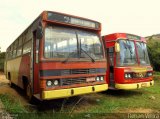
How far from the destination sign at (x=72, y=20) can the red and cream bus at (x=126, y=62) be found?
1868 millimetres

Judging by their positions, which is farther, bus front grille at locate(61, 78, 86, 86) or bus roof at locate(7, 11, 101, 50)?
bus roof at locate(7, 11, 101, 50)

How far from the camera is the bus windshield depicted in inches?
290

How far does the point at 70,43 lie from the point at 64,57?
565mm

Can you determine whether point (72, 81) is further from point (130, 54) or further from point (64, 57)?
point (130, 54)

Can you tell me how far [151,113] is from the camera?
733cm

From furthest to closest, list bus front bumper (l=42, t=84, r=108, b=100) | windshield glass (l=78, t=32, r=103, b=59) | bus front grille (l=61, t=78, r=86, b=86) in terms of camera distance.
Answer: windshield glass (l=78, t=32, r=103, b=59), bus front grille (l=61, t=78, r=86, b=86), bus front bumper (l=42, t=84, r=108, b=100)

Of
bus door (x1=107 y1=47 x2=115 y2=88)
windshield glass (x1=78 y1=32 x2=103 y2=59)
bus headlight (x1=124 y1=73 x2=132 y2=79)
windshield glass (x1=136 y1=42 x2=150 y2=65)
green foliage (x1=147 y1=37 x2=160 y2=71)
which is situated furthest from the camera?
green foliage (x1=147 y1=37 x2=160 y2=71)

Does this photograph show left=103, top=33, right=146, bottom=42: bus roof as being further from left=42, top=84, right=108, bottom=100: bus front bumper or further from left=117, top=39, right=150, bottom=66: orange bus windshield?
left=42, top=84, right=108, bottom=100: bus front bumper

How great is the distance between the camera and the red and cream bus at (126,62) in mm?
10133

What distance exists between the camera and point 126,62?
33.9 feet

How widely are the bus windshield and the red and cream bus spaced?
5.79 ft

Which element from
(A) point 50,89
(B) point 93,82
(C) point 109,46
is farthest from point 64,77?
(C) point 109,46

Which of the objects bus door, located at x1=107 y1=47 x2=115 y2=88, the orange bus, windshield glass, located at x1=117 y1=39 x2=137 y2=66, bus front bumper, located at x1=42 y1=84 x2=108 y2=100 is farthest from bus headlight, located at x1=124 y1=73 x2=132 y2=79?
bus front bumper, located at x1=42 y1=84 x2=108 y2=100

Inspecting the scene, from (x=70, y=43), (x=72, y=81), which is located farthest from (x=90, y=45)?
(x=72, y=81)
